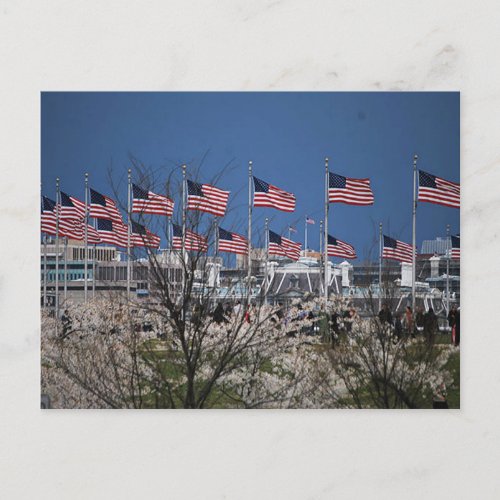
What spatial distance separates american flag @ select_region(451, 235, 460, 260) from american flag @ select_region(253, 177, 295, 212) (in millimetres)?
835

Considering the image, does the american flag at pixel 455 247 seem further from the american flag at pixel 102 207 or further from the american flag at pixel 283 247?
the american flag at pixel 102 207

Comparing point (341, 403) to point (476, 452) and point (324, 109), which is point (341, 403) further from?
point (324, 109)

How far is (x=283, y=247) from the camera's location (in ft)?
14.8

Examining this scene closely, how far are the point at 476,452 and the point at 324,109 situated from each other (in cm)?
192

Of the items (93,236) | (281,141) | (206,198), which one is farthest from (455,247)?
(93,236)

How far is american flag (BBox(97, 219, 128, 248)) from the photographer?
449 centimetres

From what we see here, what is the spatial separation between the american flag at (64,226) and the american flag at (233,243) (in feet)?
2.13

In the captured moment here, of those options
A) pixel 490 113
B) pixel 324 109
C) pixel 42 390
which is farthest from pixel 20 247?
pixel 490 113

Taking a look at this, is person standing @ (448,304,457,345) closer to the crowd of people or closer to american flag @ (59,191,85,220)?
the crowd of people

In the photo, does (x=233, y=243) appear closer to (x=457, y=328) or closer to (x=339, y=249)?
(x=339, y=249)

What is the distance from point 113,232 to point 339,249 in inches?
46.6

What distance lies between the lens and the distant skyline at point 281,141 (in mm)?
4418

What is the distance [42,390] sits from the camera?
442cm
